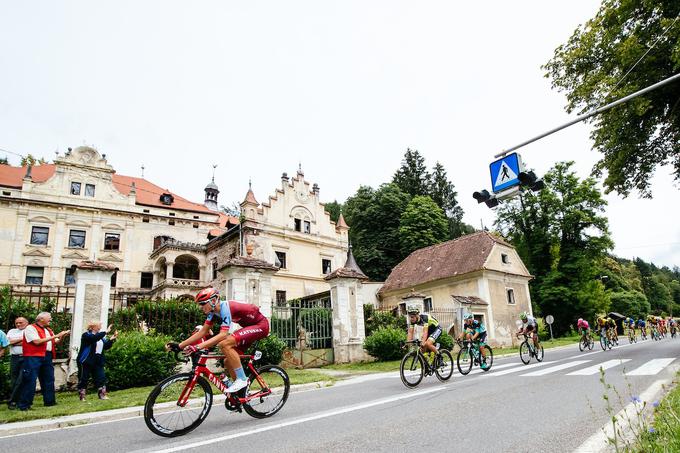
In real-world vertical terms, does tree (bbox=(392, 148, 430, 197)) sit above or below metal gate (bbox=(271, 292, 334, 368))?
above

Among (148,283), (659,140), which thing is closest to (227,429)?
(659,140)

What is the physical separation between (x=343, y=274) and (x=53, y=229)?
30.9 metres

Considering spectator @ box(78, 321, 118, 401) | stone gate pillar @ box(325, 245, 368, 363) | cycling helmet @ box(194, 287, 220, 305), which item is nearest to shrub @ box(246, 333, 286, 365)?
stone gate pillar @ box(325, 245, 368, 363)

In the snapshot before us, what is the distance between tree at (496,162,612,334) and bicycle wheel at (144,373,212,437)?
35311mm

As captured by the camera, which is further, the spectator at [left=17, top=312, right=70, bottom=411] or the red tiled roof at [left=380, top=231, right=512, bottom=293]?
the red tiled roof at [left=380, top=231, right=512, bottom=293]

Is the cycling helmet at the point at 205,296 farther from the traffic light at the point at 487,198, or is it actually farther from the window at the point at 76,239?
the window at the point at 76,239

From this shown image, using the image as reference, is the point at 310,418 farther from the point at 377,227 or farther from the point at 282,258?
the point at 377,227

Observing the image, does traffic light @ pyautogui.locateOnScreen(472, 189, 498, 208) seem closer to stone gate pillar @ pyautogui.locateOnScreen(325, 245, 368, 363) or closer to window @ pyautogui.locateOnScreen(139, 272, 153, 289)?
stone gate pillar @ pyautogui.locateOnScreen(325, 245, 368, 363)

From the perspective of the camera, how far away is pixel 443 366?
9.26m

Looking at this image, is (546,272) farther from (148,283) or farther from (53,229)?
(53,229)

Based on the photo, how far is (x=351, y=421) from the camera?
210 inches

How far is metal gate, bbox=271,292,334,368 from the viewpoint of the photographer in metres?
14.1

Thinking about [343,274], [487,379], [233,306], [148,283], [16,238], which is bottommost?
[487,379]

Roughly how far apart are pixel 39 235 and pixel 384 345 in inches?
1300
